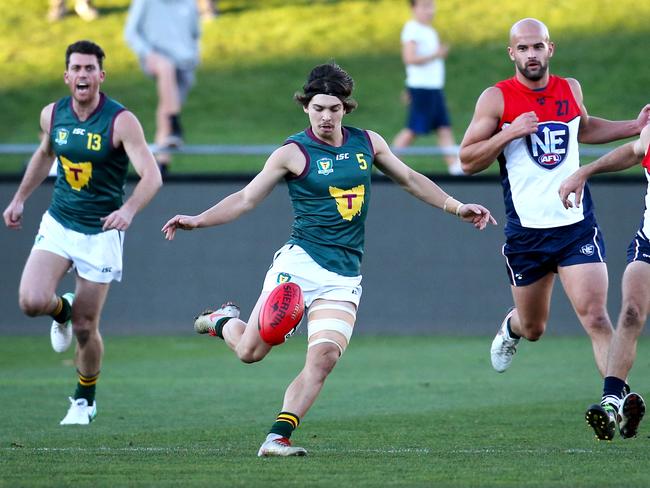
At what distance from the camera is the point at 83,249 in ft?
34.0

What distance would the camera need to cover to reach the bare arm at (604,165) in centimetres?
866

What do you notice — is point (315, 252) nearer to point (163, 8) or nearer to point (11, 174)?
point (11, 174)

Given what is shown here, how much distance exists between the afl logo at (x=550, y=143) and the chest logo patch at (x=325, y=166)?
1.71 metres

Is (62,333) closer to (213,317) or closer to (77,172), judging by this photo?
(77,172)

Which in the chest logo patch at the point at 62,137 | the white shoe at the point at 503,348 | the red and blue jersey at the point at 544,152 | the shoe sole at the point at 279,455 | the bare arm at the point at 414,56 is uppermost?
the bare arm at the point at 414,56

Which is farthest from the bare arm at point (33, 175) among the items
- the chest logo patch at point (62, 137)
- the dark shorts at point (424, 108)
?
the dark shorts at point (424, 108)

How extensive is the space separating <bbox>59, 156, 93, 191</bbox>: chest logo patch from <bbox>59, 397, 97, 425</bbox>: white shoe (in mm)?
1593

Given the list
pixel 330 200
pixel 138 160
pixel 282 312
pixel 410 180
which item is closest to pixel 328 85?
pixel 330 200

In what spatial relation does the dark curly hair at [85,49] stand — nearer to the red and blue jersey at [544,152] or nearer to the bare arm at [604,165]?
the red and blue jersey at [544,152]

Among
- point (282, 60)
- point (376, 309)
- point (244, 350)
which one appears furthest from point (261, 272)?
point (282, 60)

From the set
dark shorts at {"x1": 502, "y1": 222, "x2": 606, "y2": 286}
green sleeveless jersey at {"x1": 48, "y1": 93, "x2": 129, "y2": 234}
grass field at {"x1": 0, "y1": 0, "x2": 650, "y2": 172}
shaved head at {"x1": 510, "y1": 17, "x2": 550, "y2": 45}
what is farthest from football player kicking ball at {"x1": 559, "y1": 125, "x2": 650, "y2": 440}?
grass field at {"x1": 0, "y1": 0, "x2": 650, "y2": 172}

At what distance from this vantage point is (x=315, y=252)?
8.39 metres

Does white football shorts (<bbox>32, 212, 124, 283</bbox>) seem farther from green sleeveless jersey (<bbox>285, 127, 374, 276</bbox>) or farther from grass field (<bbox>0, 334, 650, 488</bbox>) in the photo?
green sleeveless jersey (<bbox>285, 127, 374, 276</bbox>)

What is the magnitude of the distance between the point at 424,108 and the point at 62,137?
8021 millimetres
